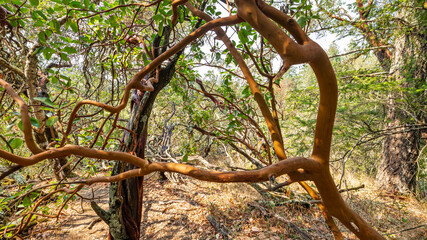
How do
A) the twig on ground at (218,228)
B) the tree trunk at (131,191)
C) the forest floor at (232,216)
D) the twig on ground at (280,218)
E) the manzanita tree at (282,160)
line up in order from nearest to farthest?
the manzanita tree at (282,160) → the tree trunk at (131,191) → the twig on ground at (280,218) → the twig on ground at (218,228) → the forest floor at (232,216)

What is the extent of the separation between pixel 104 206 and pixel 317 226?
4.74 metres

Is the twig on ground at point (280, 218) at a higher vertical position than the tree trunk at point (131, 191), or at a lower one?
lower

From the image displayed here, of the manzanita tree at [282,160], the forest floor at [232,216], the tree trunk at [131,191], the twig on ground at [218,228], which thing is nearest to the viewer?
the manzanita tree at [282,160]

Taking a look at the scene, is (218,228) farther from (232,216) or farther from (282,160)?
(282,160)

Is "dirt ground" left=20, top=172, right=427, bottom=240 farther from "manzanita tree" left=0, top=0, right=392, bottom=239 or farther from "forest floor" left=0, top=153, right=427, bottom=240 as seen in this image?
"manzanita tree" left=0, top=0, right=392, bottom=239

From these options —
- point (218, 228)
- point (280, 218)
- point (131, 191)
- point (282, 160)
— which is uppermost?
point (282, 160)

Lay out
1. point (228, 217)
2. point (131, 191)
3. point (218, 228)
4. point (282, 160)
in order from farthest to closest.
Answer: point (228, 217) < point (218, 228) < point (131, 191) < point (282, 160)

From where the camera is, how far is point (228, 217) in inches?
153

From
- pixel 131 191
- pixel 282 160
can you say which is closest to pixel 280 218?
pixel 131 191

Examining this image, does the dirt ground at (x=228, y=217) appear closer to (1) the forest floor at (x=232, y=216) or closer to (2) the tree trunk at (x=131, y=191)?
(1) the forest floor at (x=232, y=216)

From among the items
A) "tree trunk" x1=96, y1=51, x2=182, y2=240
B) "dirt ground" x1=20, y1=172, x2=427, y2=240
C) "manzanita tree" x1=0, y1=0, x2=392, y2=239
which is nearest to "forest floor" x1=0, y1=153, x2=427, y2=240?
"dirt ground" x1=20, y1=172, x2=427, y2=240

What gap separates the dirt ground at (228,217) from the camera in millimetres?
3354

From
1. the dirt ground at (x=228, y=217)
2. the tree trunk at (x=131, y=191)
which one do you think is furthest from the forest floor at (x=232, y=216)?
the tree trunk at (x=131, y=191)

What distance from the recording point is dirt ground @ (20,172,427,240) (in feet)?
11.0
